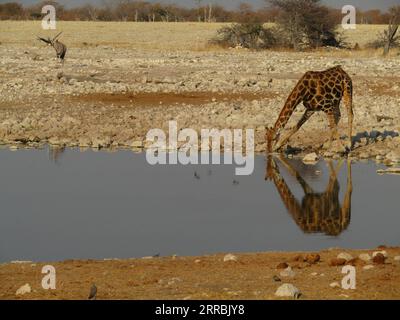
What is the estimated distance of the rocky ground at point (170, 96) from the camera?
1673cm

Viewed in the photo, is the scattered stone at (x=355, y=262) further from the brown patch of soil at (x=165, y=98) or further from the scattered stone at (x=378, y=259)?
the brown patch of soil at (x=165, y=98)

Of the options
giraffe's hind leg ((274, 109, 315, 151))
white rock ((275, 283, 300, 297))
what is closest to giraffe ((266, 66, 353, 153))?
giraffe's hind leg ((274, 109, 315, 151))

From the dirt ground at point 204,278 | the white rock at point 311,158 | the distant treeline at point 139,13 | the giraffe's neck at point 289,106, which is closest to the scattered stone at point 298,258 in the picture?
the dirt ground at point 204,278

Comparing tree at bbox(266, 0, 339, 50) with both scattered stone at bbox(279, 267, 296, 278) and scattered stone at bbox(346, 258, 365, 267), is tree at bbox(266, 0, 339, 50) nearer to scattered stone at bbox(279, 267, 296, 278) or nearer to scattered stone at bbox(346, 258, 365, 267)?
scattered stone at bbox(346, 258, 365, 267)

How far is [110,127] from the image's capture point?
56.9 feet

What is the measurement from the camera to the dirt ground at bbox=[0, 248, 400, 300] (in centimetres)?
720

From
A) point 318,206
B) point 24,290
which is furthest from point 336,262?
point 318,206

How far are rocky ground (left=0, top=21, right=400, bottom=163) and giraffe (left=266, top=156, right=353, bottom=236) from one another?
79.8 inches

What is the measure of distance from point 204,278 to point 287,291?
104 cm

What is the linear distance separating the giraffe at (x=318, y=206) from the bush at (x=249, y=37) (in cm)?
2391

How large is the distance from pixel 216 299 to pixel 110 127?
1057cm

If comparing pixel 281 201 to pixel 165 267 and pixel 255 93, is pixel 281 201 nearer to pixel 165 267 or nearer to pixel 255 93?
pixel 165 267

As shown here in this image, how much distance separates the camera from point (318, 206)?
11.4 metres
